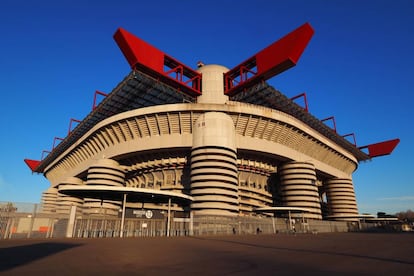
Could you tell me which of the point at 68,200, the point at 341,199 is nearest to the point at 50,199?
the point at 68,200

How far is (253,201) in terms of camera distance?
43.1 meters

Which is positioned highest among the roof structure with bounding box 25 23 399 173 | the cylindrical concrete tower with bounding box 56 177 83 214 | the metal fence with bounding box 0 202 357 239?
the roof structure with bounding box 25 23 399 173

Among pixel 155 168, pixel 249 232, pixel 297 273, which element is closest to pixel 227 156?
pixel 249 232

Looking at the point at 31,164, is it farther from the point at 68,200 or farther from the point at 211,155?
the point at 211,155

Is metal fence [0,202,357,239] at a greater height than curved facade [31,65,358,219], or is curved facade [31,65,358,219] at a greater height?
curved facade [31,65,358,219]

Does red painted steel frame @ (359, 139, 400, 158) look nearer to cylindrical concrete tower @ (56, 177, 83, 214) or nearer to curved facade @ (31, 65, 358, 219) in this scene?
curved facade @ (31, 65, 358, 219)

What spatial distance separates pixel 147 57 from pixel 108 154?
1940cm

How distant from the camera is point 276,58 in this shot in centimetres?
3438

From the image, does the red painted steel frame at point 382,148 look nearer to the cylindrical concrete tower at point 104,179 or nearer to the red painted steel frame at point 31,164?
the cylindrical concrete tower at point 104,179

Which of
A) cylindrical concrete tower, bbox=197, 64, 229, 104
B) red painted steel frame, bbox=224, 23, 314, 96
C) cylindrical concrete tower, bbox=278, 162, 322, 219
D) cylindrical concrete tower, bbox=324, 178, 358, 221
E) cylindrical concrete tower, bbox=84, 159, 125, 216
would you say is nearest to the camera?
red painted steel frame, bbox=224, 23, 314, 96

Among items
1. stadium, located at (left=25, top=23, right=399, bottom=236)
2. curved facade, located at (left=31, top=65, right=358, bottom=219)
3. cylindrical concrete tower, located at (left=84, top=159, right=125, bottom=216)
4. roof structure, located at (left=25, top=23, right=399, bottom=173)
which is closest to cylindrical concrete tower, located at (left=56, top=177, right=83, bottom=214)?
stadium, located at (left=25, top=23, right=399, bottom=236)

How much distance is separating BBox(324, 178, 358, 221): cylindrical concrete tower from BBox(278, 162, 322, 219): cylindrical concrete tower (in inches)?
622

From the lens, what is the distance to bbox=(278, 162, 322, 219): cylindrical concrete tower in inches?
1706

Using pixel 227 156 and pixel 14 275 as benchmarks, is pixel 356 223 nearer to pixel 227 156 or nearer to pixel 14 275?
pixel 227 156
